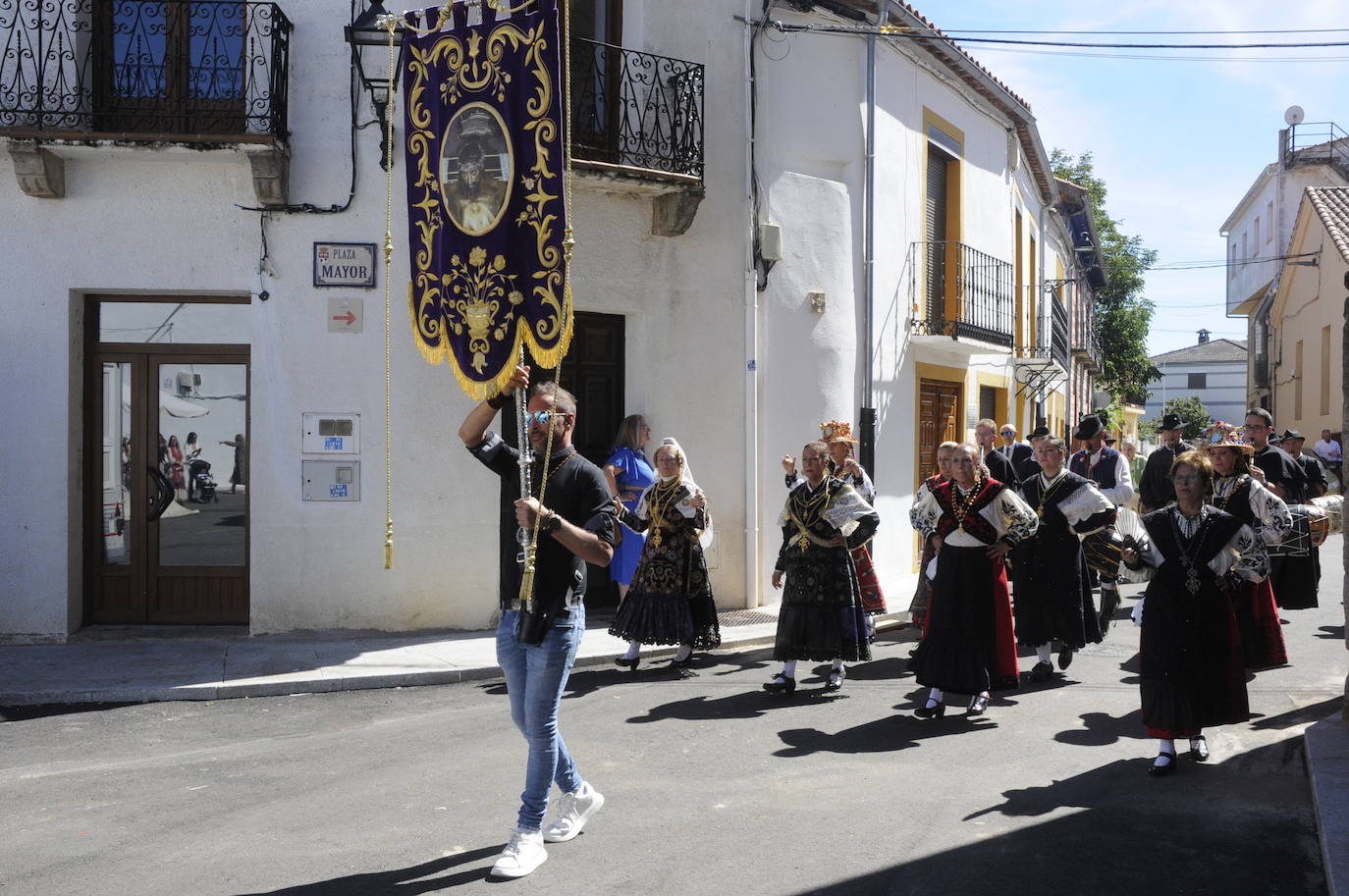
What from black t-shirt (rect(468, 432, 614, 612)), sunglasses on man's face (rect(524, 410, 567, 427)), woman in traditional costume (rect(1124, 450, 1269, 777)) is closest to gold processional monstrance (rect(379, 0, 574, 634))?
sunglasses on man's face (rect(524, 410, 567, 427))

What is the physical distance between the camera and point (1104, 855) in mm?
4777

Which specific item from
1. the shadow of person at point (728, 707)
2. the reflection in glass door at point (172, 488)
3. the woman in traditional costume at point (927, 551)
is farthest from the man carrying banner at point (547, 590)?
the reflection in glass door at point (172, 488)

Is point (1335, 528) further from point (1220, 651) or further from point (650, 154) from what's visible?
point (1220, 651)

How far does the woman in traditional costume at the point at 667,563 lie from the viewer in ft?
28.5

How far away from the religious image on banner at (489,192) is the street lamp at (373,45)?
15.9 ft

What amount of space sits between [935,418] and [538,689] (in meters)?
11.7

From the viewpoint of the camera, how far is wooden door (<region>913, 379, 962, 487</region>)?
49.4ft

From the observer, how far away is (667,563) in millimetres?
8758

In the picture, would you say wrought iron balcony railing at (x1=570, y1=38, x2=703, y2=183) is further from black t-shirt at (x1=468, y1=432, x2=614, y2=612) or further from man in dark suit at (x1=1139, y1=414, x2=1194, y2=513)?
black t-shirt at (x1=468, y1=432, x2=614, y2=612)

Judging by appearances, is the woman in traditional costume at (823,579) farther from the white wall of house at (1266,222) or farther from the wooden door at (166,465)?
the white wall of house at (1266,222)

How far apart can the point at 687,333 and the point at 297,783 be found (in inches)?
262

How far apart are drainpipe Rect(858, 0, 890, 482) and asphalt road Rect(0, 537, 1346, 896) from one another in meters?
5.27

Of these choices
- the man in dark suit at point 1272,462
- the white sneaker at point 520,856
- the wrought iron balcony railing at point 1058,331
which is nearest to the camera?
the white sneaker at point 520,856

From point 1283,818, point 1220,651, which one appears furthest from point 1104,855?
point 1220,651
